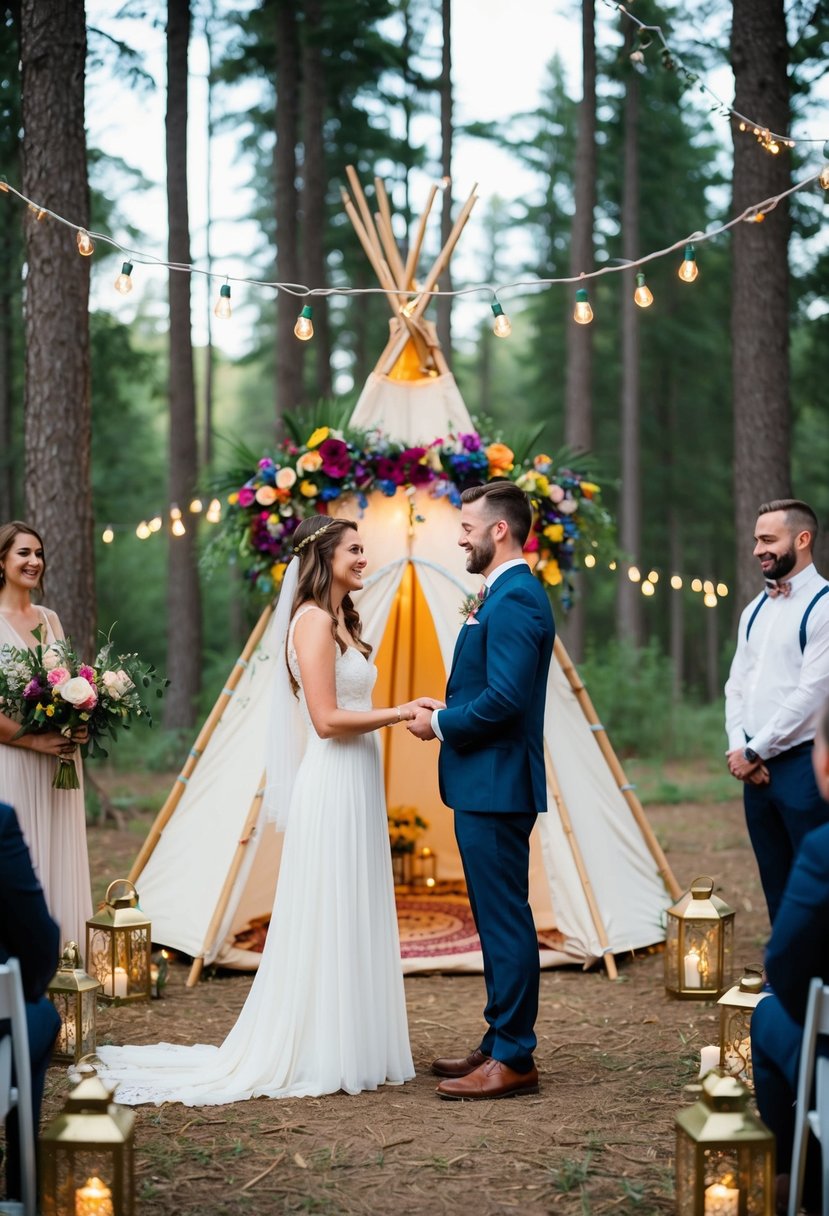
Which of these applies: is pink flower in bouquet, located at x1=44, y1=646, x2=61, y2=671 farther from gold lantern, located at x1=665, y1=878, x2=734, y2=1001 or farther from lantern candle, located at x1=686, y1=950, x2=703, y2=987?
lantern candle, located at x1=686, y1=950, x2=703, y2=987

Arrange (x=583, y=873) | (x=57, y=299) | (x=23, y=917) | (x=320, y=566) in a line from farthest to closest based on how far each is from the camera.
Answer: (x=57, y=299) → (x=583, y=873) → (x=320, y=566) → (x=23, y=917)

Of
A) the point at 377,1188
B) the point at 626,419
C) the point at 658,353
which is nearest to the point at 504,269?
the point at 658,353

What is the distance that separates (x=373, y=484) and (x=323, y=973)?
9.70 ft

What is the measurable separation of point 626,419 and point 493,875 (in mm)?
13601

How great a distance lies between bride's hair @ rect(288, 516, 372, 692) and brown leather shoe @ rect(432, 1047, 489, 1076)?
154cm

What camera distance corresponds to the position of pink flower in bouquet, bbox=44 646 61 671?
4691 mm

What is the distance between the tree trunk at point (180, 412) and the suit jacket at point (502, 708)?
293 inches

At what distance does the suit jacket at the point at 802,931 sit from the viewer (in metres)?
2.62

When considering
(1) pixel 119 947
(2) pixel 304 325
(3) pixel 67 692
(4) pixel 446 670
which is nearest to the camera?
(3) pixel 67 692

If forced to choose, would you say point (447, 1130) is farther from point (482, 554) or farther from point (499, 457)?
point (499, 457)

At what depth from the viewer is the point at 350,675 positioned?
4457 millimetres

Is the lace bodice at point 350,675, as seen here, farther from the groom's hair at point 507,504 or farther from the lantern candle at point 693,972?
the lantern candle at point 693,972

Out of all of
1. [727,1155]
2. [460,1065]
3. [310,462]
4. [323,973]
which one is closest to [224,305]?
[310,462]

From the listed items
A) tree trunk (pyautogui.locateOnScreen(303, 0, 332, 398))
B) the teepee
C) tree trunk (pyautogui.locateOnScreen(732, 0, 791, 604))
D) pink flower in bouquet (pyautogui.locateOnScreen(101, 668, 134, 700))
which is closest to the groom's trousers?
pink flower in bouquet (pyautogui.locateOnScreen(101, 668, 134, 700))
